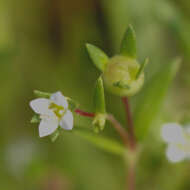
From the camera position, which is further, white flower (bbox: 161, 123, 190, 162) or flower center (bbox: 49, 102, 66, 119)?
white flower (bbox: 161, 123, 190, 162)

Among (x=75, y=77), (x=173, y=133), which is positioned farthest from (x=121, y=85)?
(x=75, y=77)

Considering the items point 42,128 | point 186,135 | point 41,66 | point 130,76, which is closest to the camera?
point 42,128

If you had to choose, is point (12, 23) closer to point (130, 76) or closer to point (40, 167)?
point (40, 167)

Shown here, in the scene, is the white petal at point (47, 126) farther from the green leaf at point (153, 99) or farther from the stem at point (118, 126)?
the green leaf at point (153, 99)

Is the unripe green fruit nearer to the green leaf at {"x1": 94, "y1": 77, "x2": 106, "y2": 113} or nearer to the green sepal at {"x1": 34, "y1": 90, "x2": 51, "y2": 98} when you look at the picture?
the green leaf at {"x1": 94, "y1": 77, "x2": 106, "y2": 113}

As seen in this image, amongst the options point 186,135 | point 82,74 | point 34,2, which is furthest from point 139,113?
point 34,2

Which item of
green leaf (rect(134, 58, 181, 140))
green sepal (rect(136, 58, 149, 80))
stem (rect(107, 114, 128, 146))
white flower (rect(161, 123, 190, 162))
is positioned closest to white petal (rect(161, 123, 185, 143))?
white flower (rect(161, 123, 190, 162))

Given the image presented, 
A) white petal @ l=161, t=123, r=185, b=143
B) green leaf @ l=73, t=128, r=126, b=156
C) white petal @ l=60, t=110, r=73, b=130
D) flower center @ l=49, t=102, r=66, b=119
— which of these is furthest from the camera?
white petal @ l=161, t=123, r=185, b=143
